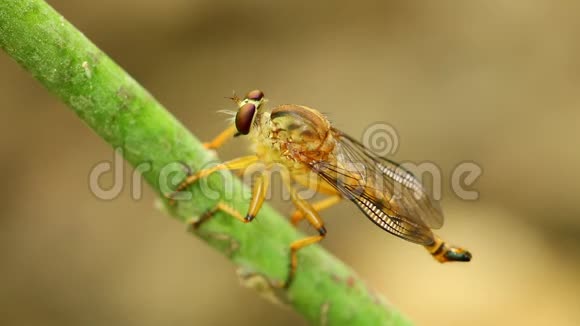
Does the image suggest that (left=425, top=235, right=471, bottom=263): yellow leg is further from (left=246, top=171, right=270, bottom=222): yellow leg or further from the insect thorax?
(left=246, top=171, right=270, bottom=222): yellow leg

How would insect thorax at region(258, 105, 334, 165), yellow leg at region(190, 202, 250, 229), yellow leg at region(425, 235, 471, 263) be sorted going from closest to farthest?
yellow leg at region(190, 202, 250, 229)
yellow leg at region(425, 235, 471, 263)
insect thorax at region(258, 105, 334, 165)

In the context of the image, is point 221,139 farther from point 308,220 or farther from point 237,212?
point 237,212

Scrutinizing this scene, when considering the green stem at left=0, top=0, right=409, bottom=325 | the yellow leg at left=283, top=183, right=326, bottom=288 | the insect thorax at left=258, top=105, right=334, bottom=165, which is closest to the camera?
the green stem at left=0, top=0, right=409, bottom=325


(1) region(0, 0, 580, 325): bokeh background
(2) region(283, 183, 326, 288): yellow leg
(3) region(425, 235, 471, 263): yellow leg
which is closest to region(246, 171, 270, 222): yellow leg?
(2) region(283, 183, 326, 288): yellow leg

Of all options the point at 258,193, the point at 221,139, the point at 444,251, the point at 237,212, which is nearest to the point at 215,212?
the point at 237,212

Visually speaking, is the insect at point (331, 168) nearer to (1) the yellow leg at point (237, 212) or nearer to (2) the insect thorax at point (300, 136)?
(2) the insect thorax at point (300, 136)

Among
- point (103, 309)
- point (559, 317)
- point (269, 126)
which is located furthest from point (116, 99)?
point (559, 317)

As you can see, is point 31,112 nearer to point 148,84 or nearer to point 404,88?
point 148,84
